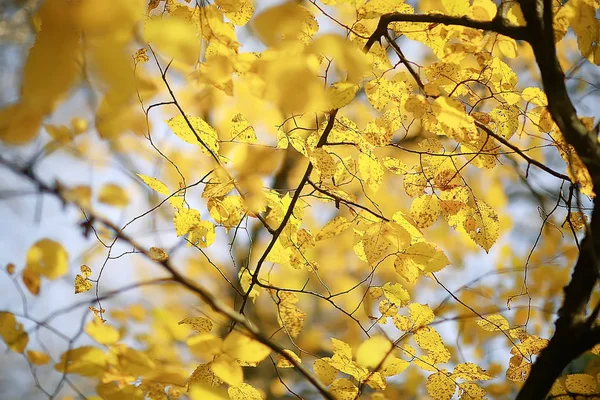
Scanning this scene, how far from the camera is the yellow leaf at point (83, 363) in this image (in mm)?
597

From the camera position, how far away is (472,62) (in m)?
0.74

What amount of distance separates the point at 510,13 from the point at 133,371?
0.69 meters

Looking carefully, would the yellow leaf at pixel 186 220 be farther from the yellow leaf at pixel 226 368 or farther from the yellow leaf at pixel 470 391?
the yellow leaf at pixel 470 391

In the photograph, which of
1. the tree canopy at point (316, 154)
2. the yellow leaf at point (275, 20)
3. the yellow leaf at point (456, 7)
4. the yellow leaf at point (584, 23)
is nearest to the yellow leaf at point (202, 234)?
the tree canopy at point (316, 154)

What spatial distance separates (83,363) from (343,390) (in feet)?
1.19

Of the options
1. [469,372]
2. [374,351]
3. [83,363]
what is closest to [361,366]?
[374,351]

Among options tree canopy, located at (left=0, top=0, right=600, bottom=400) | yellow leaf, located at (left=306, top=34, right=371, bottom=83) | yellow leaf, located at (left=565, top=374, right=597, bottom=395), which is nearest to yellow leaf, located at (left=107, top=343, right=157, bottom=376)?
tree canopy, located at (left=0, top=0, right=600, bottom=400)

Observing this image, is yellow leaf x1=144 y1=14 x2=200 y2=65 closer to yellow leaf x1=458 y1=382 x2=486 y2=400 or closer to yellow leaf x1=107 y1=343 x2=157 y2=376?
yellow leaf x1=107 y1=343 x2=157 y2=376

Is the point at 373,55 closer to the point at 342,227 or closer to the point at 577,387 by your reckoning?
the point at 342,227

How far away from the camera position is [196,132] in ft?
2.05

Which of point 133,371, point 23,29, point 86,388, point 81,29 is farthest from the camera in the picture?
point 86,388

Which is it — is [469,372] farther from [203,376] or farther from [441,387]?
[203,376]

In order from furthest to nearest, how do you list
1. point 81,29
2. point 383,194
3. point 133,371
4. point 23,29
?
point 383,194, point 23,29, point 133,371, point 81,29

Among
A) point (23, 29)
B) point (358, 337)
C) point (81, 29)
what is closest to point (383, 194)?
point (358, 337)
